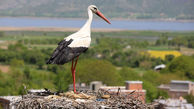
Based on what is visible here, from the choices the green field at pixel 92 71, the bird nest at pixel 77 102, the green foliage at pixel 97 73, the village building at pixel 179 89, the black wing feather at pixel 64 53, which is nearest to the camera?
the bird nest at pixel 77 102

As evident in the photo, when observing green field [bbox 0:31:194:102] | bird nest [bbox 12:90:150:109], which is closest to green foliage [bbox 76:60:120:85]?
green field [bbox 0:31:194:102]

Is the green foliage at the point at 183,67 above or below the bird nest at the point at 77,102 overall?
above

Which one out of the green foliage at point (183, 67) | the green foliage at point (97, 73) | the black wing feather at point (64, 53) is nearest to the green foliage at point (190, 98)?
the green foliage at point (97, 73)

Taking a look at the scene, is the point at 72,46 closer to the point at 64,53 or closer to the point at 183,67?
the point at 64,53

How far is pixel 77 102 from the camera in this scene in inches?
614

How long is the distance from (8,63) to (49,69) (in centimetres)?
1482

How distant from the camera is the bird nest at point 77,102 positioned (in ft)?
50.2

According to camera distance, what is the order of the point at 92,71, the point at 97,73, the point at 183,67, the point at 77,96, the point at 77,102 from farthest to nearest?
1. the point at 183,67
2. the point at 92,71
3. the point at 97,73
4. the point at 77,96
5. the point at 77,102

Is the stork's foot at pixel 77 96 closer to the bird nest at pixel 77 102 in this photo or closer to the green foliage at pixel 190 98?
the bird nest at pixel 77 102

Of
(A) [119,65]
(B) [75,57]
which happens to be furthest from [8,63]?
(B) [75,57]

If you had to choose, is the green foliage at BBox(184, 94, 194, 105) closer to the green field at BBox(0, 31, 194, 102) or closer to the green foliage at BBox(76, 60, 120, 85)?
the green field at BBox(0, 31, 194, 102)

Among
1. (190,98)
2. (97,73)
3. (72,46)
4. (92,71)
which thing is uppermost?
(92,71)

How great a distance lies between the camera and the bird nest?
602 inches

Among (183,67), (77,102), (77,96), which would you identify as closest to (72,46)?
(77,96)
